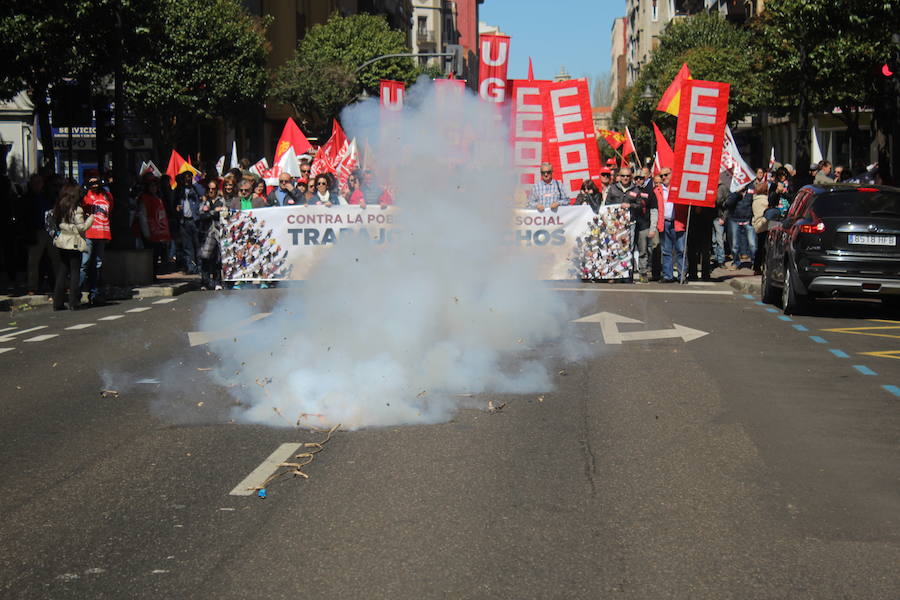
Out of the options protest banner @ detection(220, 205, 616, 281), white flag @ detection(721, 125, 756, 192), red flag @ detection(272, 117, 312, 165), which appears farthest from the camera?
red flag @ detection(272, 117, 312, 165)

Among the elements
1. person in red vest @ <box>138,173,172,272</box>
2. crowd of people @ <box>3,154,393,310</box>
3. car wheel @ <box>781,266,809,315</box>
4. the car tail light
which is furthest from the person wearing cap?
person in red vest @ <box>138,173,172,272</box>

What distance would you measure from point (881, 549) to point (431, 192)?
635cm

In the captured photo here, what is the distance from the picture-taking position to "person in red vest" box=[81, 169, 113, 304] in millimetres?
17297

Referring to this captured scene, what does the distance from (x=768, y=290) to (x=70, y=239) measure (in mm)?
10072

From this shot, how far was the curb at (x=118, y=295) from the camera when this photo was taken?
17.7m

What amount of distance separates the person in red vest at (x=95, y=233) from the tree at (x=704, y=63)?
34.2 meters

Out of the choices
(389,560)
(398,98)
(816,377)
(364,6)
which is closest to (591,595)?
(389,560)

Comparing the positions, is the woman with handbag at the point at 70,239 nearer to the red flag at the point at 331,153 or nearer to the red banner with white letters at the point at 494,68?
the red banner with white letters at the point at 494,68

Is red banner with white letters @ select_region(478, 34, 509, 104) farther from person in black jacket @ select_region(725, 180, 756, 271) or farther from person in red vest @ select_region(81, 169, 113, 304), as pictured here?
person in black jacket @ select_region(725, 180, 756, 271)

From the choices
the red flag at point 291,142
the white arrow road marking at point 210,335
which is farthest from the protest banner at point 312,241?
the red flag at point 291,142

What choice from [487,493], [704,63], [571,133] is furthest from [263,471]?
[704,63]

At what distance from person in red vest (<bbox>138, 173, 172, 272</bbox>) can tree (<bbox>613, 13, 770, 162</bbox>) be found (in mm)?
29609

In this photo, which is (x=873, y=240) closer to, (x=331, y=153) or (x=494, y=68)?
(x=494, y=68)

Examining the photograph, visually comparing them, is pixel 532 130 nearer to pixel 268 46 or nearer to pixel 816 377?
pixel 816 377
